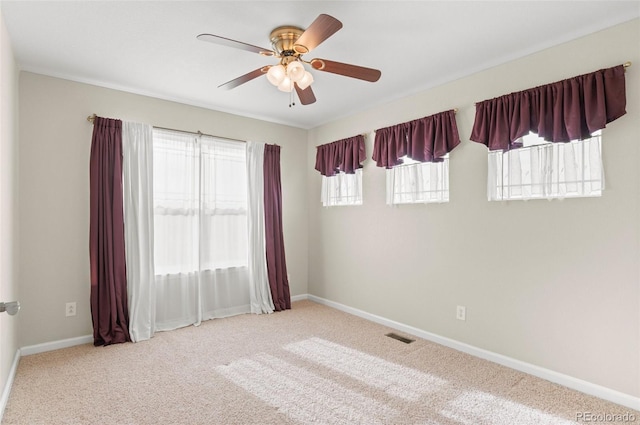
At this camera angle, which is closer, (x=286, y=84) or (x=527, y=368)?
(x=286, y=84)

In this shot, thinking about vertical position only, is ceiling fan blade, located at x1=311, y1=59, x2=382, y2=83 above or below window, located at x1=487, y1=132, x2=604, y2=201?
above

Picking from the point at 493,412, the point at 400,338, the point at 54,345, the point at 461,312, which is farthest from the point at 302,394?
the point at 54,345

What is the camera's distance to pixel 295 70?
231 centimetres

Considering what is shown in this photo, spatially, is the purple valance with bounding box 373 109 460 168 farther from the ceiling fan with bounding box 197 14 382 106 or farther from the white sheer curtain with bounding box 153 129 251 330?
the white sheer curtain with bounding box 153 129 251 330

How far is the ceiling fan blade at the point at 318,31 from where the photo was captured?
186cm

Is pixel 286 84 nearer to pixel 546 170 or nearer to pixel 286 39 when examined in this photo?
pixel 286 39

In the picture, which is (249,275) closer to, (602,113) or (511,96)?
(511,96)

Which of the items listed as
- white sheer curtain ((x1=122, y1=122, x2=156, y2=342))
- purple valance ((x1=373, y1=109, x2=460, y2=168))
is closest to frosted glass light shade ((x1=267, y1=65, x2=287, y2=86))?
purple valance ((x1=373, y1=109, x2=460, y2=168))

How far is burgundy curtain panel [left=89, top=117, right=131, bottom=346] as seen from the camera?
10.7ft

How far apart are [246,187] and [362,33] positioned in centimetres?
247

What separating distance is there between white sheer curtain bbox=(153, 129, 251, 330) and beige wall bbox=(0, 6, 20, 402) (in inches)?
46.0

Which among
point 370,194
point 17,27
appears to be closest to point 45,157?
point 17,27

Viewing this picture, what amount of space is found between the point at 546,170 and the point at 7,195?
3.96 metres

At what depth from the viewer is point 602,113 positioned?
230 cm
